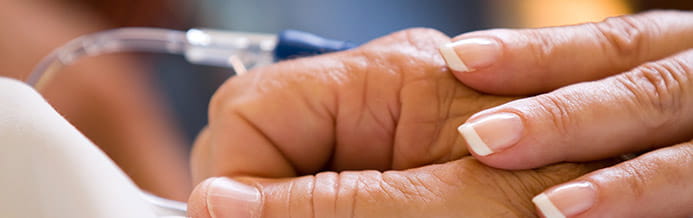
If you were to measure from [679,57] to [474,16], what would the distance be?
1.57ft

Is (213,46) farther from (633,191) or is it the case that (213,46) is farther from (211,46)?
(633,191)

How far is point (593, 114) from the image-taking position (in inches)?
19.9

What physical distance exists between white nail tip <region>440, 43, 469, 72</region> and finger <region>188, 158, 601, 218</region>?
8 centimetres

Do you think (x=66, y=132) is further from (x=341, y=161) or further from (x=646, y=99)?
(x=646, y=99)

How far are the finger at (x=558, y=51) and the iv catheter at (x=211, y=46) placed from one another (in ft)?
0.62

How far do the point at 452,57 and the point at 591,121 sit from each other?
0.41ft

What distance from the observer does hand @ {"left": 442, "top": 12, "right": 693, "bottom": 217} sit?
476mm

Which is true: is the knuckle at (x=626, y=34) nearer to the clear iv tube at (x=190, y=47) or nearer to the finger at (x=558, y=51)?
the finger at (x=558, y=51)

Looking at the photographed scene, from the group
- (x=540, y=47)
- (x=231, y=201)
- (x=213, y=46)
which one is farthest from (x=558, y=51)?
(x=213, y=46)

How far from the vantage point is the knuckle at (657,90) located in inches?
20.5

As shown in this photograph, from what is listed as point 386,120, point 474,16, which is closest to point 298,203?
point 386,120

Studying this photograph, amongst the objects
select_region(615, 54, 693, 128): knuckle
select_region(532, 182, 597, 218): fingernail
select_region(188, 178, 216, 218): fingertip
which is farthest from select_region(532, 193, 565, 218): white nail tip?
select_region(188, 178, 216, 218): fingertip

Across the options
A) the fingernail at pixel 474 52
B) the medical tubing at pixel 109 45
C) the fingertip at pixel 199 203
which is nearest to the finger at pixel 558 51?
the fingernail at pixel 474 52

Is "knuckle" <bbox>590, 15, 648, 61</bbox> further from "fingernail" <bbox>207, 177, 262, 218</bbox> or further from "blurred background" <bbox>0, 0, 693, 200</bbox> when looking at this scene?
"fingernail" <bbox>207, 177, 262, 218</bbox>
